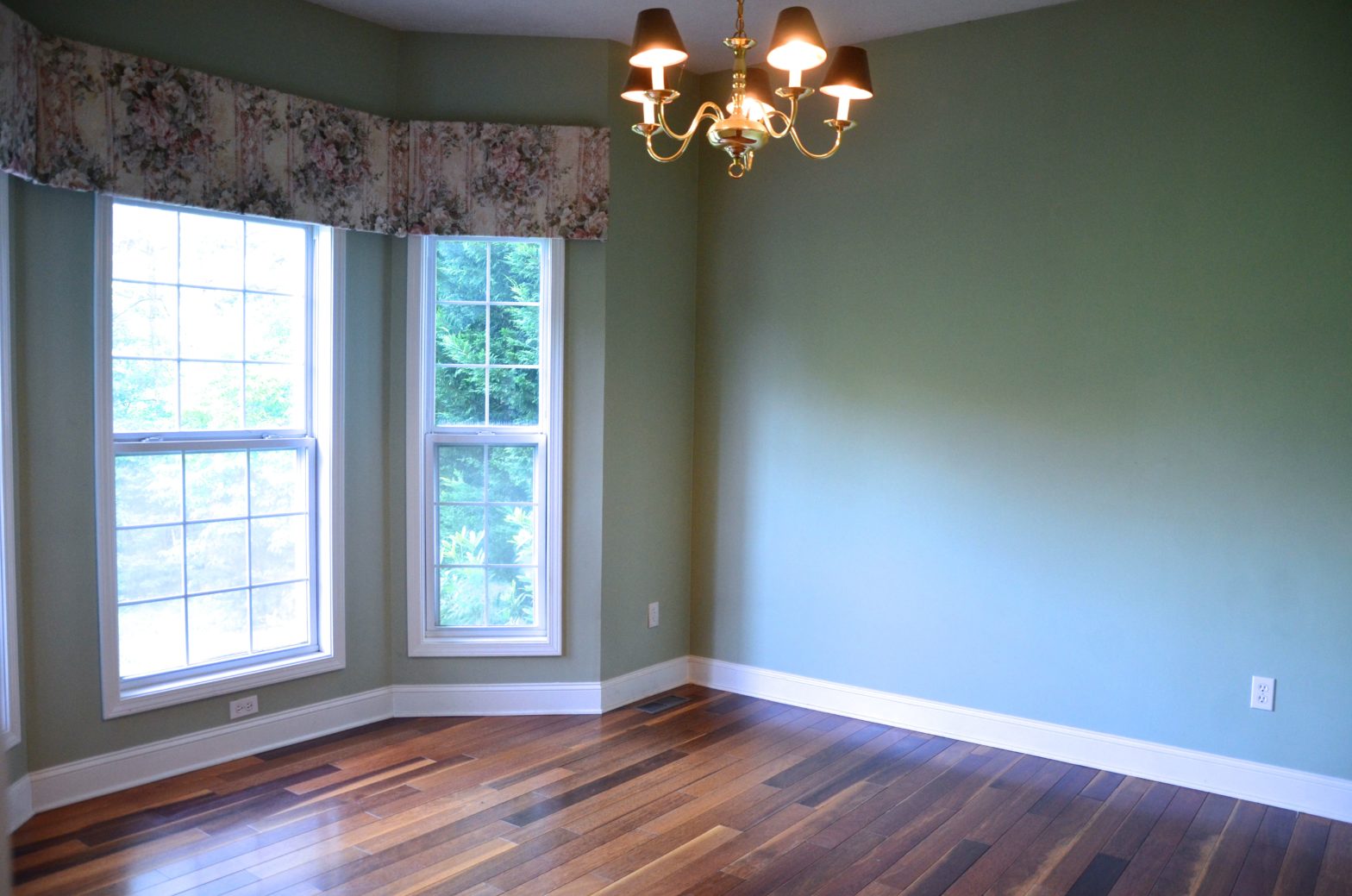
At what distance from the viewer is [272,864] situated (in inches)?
118

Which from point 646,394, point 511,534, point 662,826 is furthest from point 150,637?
point 646,394

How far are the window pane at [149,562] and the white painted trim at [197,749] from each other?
552 millimetres

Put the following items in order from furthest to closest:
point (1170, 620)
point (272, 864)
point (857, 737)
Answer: point (857, 737) < point (1170, 620) < point (272, 864)

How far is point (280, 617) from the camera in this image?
4109 millimetres

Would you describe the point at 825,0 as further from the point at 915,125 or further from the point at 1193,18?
the point at 1193,18

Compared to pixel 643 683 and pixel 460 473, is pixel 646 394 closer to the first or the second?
pixel 460 473

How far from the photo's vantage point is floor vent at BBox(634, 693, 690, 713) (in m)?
4.61

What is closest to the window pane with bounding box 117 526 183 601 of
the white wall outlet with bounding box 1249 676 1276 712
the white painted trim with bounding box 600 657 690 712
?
the white painted trim with bounding box 600 657 690 712

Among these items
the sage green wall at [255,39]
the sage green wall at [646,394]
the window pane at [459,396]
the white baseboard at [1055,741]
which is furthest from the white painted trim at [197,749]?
the sage green wall at [255,39]

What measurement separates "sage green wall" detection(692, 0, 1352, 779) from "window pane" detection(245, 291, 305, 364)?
1887 mm

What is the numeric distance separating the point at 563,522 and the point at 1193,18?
10.4ft

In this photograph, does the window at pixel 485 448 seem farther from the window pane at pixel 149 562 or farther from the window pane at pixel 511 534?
the window pane at pixel 149 562

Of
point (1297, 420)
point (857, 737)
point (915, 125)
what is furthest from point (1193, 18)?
point (857, 737)

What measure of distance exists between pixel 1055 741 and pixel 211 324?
367 cm
